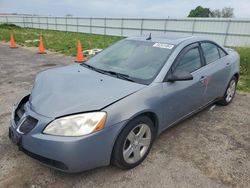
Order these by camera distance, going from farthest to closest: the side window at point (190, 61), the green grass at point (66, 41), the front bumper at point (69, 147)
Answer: the green grass at point (66, 41) → the side window at point (190, 61) → the front bumper at point (69, 147)

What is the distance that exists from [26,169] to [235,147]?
9.08ft

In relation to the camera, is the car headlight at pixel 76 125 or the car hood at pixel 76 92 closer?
the car headlight at pixel 76 125

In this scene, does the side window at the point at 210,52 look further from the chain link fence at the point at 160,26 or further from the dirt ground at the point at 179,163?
the chain link fence at the point at 160,26

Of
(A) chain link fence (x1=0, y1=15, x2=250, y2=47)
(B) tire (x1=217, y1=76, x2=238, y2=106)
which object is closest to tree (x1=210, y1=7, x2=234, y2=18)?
(A) chain link fence (x1=0, y1=15, x2=250, y2=47)

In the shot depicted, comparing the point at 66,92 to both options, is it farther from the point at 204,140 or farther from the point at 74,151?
the point at 204,140

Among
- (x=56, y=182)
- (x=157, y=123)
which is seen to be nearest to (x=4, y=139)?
(x=56, y=182)

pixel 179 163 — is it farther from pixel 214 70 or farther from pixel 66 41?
pixel 66 41

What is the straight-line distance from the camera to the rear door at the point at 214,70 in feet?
12.3

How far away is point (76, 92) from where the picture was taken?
2.58m

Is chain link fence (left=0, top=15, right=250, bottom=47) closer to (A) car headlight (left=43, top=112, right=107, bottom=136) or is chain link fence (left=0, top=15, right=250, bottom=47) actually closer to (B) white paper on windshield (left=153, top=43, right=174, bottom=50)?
(B) white paper on windshield (left=153, top=43, right=174, bottom=50)

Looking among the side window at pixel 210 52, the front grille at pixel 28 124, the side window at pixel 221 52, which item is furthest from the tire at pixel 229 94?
the front grille at pixel 28 124

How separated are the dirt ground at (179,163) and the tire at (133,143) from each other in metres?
0.12

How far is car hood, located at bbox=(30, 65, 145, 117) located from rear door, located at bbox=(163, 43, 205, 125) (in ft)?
1.66

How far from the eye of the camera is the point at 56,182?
8.07 feet
